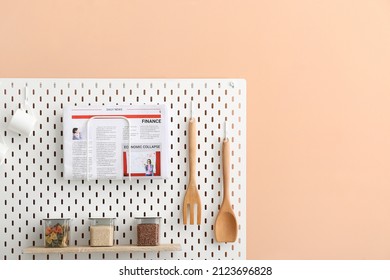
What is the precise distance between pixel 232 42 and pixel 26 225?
0.95 meters

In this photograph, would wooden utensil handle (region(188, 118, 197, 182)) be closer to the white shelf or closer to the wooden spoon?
the wooden spoon

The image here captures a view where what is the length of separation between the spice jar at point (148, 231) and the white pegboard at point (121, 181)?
6 cm

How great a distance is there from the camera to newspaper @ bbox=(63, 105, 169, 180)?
7.73 feet

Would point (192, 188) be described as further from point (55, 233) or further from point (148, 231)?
point (55, 233)

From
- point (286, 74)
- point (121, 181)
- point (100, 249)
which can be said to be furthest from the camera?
point (286, 74)

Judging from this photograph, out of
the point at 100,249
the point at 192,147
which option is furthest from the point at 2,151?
the point at 192,147

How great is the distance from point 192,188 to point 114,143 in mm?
285

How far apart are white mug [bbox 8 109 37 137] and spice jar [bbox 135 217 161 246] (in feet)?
1.47

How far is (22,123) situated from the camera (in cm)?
234

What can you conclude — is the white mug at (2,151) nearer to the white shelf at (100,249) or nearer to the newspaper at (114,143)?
the newspaper at (114,143)

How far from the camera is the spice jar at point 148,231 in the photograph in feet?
7.63

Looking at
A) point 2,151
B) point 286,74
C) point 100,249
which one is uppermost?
point 286,74

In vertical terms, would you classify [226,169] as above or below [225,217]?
above
